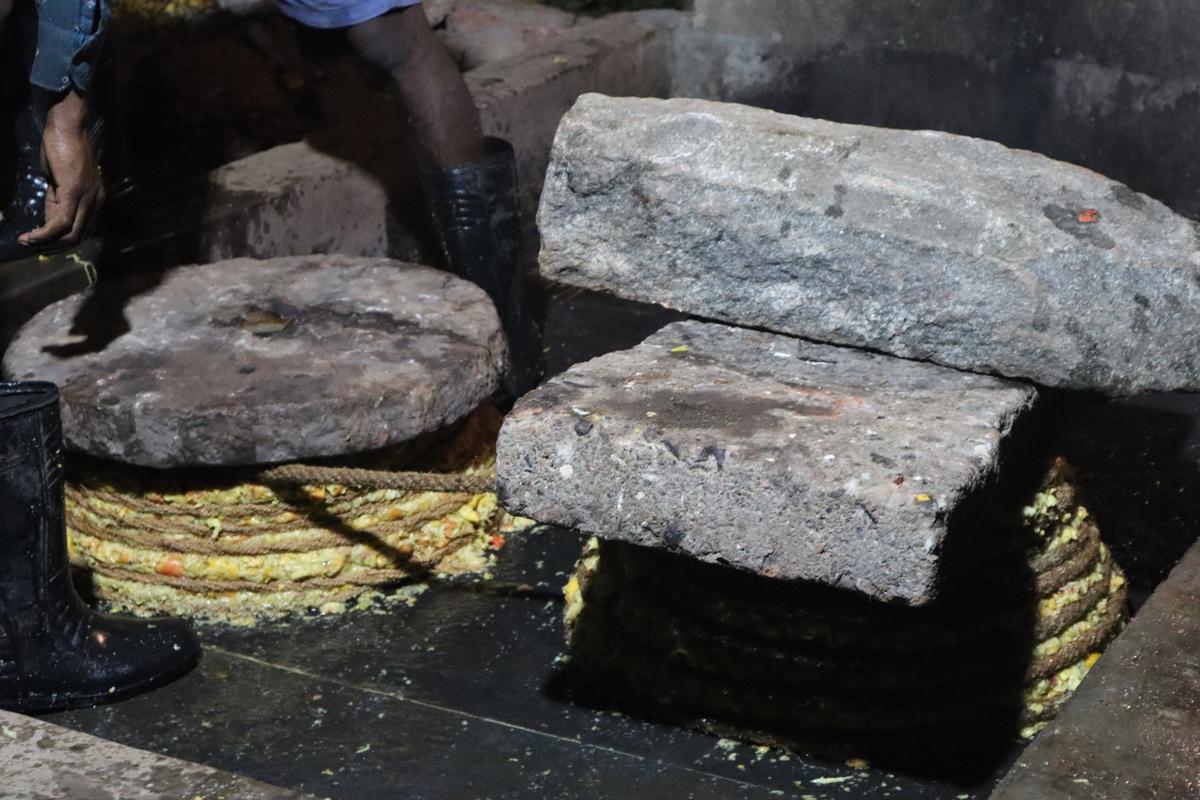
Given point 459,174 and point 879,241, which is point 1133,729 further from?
point 459,174

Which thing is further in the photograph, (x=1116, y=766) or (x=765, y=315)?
(x=765, y=315)

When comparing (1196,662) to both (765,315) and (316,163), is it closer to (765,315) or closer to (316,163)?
(765,315)

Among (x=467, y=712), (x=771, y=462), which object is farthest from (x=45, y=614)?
(x=771, y=462)

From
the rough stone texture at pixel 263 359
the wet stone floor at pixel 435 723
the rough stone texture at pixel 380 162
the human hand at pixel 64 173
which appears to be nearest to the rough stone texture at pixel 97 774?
the wet stone floor at pixel 435 723

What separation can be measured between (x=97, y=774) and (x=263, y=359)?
116 centimetres

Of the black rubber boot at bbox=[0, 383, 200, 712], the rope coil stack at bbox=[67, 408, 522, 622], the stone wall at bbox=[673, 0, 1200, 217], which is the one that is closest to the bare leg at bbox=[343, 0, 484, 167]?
the rope coil stack at bbox=[67, 408, 522, 622]

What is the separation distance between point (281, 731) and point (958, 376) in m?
1.27

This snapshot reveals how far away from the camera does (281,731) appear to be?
2648mm

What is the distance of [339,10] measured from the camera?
12.0ft

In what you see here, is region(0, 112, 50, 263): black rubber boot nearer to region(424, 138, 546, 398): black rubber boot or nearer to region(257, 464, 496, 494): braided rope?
region(257, 464, 496, 494): braided rope

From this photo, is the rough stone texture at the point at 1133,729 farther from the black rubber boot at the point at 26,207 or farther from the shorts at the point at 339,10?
the shorts at the point at 339,10

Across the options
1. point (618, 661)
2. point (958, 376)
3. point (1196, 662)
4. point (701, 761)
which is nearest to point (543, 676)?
point (618, 661)

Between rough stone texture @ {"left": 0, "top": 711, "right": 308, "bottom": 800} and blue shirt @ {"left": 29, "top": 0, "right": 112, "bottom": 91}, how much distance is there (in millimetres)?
1130

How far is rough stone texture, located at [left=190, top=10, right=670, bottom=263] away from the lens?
394 centimetres
